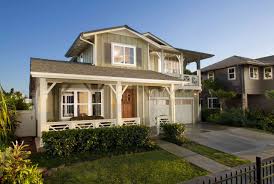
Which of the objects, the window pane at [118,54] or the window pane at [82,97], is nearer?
the window pane at [82,97]

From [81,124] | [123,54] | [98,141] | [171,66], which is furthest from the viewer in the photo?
[171,66]

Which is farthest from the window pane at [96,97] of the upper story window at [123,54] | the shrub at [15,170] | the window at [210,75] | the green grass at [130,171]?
the window at [210,75]

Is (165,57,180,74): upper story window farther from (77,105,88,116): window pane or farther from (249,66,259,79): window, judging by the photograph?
(249,66,259,79): window

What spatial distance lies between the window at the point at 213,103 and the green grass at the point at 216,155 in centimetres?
1587

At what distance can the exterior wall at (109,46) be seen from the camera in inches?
595

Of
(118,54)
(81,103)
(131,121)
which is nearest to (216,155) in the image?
(131,121)

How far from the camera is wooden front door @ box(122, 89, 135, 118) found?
1612 centimetres

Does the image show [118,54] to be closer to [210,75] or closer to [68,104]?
[68,104]

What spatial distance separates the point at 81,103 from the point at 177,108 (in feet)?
31.6

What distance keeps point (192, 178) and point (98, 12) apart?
709 inches

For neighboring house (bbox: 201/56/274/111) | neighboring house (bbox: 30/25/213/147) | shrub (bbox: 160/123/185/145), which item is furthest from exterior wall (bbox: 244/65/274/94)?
shrub (bbox: 160/123/185/145)

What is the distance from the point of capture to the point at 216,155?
10.5 metres

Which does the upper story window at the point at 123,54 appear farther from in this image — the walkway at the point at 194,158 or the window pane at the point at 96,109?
the walkway at the point at 194,158

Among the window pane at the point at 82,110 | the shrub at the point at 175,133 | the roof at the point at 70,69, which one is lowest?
the shrub at the point at 175,133
